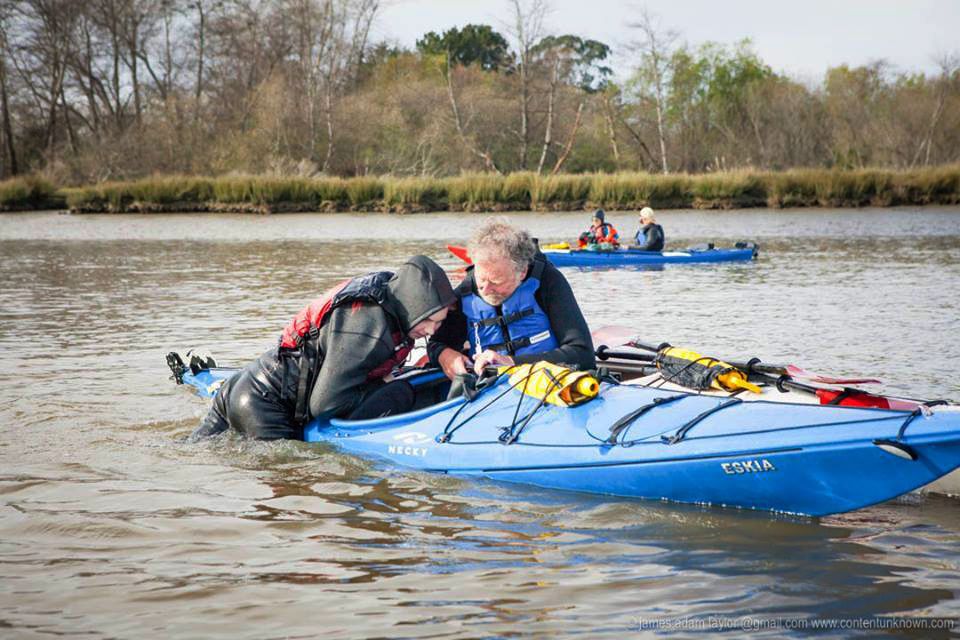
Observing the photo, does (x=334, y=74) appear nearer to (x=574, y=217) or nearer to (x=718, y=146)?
(x=718, y=146)

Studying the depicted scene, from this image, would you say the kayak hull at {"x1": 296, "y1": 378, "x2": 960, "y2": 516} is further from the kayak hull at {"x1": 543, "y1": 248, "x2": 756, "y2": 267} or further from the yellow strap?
the kayak hull at {"x1": 543, "y1": 248, "x2": 756, "y2": 267}

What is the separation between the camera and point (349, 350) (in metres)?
5.05

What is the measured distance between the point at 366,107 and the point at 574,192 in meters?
16.6

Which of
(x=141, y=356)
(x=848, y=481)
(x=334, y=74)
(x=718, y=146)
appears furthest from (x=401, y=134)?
(x=848, y=481)

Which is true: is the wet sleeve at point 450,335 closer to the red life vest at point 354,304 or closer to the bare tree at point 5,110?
the red life vest at point 354,304

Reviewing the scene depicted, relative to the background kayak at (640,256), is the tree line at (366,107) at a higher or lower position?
higher

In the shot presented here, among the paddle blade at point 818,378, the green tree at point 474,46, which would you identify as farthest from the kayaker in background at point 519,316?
the green tree at point 474,46

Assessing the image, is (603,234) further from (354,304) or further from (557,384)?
(557,384)

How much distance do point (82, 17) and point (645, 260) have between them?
1384 inches

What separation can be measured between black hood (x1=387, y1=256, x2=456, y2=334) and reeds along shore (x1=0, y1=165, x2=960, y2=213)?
71.8 ft

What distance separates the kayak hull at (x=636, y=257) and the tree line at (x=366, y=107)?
2219 cm

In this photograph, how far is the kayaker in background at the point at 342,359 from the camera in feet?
16.5

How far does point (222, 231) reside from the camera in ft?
78.2

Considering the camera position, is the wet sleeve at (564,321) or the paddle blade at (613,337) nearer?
the wet sleeve at (564,321)
